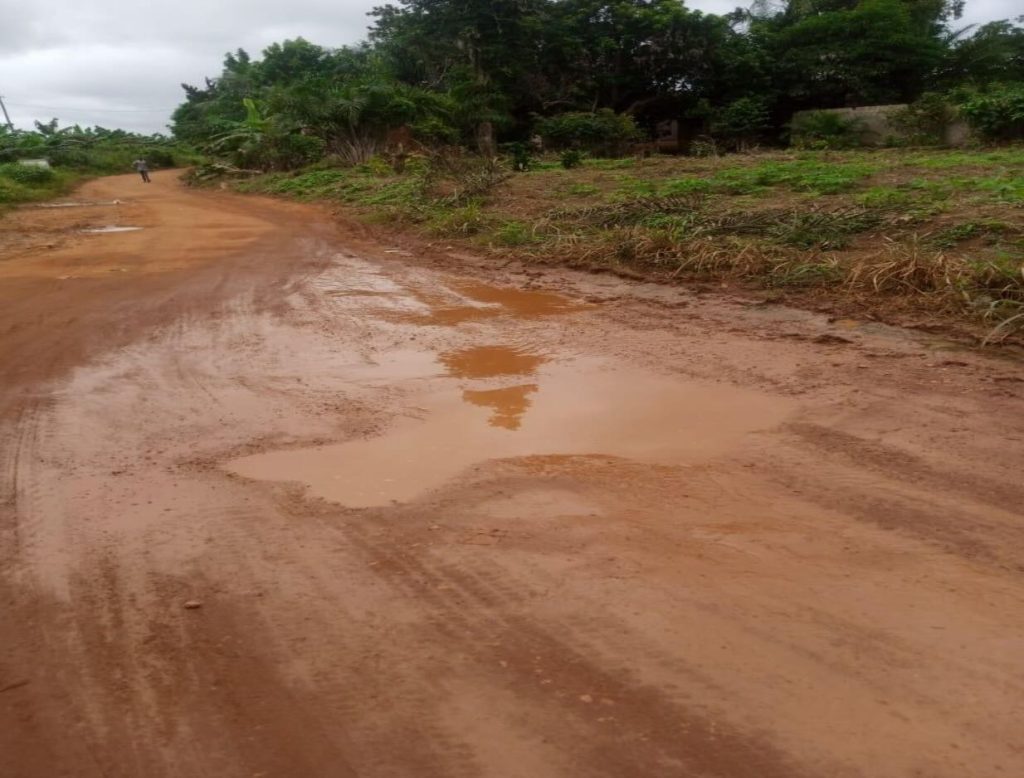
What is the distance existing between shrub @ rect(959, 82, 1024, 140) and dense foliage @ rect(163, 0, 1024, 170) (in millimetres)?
6646

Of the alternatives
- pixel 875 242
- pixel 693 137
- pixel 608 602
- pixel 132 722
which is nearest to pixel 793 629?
pixel 608 602

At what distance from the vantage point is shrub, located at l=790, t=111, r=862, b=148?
2052 cm

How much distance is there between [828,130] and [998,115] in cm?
481

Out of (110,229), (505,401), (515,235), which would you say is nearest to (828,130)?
(515,235)

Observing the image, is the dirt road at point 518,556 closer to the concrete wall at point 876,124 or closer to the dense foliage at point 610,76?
the concrete wall at point 876,124

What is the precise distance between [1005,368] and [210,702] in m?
4.85

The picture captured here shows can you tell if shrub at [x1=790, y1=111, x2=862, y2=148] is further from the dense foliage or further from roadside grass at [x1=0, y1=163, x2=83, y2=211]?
roadside grass at [x1=0, y1=163, x2=83, y2=211]

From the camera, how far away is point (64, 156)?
105 ft

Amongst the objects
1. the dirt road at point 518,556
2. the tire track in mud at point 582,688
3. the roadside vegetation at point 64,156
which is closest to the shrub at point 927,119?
the dirt road at point 518,556

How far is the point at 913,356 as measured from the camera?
5.30 m

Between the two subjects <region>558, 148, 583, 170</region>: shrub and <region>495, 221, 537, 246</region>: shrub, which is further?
<region>558, 148, 583, 170</region>: shrub

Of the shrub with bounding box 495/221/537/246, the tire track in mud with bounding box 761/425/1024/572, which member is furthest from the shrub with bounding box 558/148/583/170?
the tire track in mud with bounding box 761/425/1024/572

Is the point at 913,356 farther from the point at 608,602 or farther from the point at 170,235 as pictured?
the point at 170,235

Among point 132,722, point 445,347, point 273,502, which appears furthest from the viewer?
point 445,347
